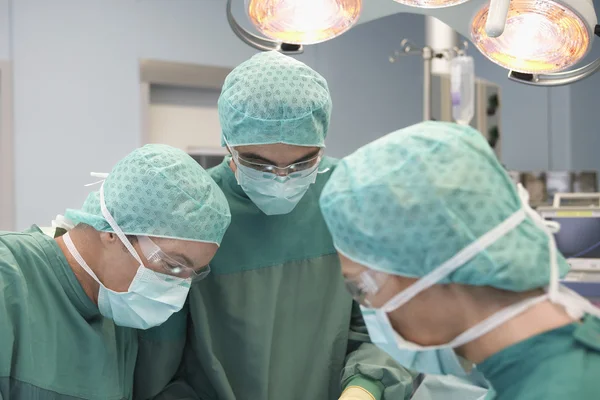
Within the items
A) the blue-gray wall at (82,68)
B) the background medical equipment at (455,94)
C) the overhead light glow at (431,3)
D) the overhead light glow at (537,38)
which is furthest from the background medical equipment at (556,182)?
the overhead light glow at (431,3)

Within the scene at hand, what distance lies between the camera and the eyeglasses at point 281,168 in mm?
1347

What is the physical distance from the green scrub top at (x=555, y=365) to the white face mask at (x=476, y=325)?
0.03m

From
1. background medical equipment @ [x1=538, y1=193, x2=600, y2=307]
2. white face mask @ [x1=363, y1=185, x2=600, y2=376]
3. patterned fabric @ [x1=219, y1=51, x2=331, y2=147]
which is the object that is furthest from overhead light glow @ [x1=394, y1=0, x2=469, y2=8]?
background medical equipment @ [x1=538, y1=193, x2=600, y2=307]

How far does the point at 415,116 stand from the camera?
462cm

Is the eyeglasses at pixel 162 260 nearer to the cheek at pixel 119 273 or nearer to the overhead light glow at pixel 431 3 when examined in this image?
the cheek at pixel 119 273

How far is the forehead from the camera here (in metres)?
1.34

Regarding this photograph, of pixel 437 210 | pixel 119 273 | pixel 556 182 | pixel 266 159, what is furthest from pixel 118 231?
pixel 556 182

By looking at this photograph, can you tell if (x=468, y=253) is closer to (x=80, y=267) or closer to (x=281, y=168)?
(x=281, y=168)

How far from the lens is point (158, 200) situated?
119 centimetres

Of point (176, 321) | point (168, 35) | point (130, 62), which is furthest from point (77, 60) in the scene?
point (176, 321)

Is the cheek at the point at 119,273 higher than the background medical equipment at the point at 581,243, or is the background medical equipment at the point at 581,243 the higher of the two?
the cheek at the point at 119,273

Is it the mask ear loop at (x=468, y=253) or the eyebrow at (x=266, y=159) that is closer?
the mask ear loop at (x=468, y=253)

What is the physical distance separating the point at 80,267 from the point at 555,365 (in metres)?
0.93

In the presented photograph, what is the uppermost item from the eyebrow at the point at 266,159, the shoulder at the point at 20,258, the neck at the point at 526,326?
the eyebrow at the point at 266,159
